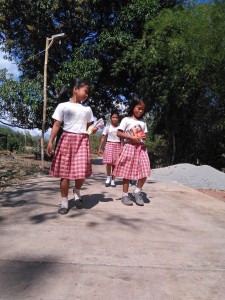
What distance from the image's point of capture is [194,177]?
8719mm

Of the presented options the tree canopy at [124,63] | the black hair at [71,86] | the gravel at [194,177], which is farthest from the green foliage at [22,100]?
the black hair at [71,86]

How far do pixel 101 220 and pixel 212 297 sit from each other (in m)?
1.86

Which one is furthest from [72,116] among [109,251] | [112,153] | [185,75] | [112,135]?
[185,75]

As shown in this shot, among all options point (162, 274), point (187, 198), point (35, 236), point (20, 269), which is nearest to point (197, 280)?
point (162, 274)

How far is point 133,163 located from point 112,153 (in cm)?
203

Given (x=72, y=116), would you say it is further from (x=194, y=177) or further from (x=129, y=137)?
(x=194, y=177)

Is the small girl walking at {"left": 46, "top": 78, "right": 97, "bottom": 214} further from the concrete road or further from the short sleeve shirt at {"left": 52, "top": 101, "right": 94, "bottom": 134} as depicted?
the concrete road

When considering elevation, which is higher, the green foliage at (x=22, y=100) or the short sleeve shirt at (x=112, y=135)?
the green foliage at (x=22, y=100)

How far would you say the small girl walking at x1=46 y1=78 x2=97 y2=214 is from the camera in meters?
4.21

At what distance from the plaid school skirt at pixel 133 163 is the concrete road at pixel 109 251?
0.42 meters

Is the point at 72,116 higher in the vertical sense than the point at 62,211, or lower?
higher

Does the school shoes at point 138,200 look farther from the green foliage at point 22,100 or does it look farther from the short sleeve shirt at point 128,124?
the green foliage at point 22,100

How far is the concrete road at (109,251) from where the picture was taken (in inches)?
84.7

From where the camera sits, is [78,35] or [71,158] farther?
[78,35]
